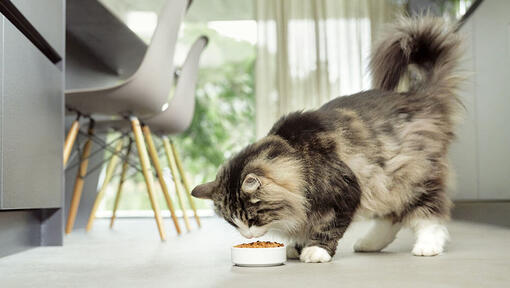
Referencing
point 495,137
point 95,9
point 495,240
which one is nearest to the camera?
point 495,240

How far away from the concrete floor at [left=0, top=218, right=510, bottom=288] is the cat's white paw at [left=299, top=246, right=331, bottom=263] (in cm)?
3

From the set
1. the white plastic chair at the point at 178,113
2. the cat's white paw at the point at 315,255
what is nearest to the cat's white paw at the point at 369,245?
the cat's white paw at the point at 315,255

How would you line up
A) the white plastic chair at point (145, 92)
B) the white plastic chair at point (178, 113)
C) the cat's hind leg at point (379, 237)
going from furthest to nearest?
the white plastic chair at point (178, 113)
the white plastic chair at point (145, 92)
the cat's hind leg at point (379, 237)

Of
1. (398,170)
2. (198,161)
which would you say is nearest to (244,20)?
(198,161)

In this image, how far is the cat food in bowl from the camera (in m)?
1.56

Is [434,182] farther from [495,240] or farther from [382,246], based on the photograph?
[495,240]

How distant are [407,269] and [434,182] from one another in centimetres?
45

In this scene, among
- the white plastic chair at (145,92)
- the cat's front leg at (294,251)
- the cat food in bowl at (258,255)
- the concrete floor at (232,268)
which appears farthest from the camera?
the white plastic chair at (145,92)

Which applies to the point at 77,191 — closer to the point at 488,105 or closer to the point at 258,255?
the point at 258,255

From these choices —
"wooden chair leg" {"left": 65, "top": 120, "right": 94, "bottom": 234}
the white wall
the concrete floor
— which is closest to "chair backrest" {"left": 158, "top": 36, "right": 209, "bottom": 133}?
"wooden chair leg" {"left": 65, "top": 120, "right": 94, "bottom": 234}

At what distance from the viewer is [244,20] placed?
6.23 m

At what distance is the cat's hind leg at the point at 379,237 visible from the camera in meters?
1.95

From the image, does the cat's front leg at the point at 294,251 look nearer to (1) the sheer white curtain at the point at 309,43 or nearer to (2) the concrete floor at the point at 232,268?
(2) the concrete floor at the point at 232,268

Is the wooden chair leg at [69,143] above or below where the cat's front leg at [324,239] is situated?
above
